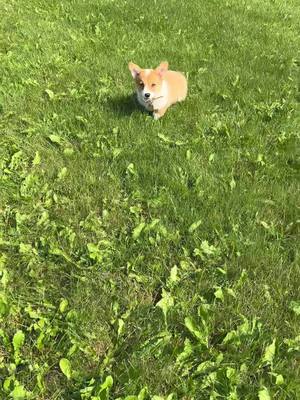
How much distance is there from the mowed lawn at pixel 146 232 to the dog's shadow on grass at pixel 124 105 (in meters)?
0.04

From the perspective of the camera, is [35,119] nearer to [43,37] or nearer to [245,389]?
[43,37]

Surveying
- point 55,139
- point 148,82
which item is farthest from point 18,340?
point 148,82

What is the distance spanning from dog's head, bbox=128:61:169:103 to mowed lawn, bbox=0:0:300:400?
1.33 feet

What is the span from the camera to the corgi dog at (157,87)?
5727mm

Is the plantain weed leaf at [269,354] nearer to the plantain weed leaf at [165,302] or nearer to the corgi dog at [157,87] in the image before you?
the plantain weed leaf at [165,302]

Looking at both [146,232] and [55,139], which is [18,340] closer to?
[146,232]

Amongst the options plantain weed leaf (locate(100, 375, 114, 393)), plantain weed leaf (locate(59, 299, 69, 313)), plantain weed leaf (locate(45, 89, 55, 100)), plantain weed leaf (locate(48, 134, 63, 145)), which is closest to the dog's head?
plantain weed leaf (locate(48, 134, 63, 145))

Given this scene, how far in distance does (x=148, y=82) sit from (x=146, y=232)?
2189mm

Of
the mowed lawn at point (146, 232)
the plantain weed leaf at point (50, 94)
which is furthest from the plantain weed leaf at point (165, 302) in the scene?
the plantain weed leaf at point (50, 94)

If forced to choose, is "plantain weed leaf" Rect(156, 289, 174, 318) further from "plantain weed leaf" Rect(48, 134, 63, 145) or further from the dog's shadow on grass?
the dog's shadow on grass

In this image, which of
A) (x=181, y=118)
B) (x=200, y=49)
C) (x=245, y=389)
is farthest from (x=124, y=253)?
(x=200, y=49)

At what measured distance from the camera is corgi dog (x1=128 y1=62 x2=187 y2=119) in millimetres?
5727

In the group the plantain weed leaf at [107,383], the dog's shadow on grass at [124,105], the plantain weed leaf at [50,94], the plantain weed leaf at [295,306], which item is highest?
the plantain weed leaf at [295,306]

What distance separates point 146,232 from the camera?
14.2 ft
